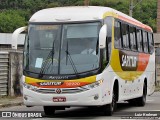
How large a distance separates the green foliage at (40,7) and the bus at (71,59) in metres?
69.4

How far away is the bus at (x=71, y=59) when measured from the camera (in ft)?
47.9

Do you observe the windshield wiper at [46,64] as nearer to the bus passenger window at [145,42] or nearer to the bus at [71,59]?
the bus at [71,59]

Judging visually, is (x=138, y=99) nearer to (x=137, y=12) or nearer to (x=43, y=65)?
(x=43, y=65)

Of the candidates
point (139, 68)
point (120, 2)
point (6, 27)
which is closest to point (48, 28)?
point (139, 68)

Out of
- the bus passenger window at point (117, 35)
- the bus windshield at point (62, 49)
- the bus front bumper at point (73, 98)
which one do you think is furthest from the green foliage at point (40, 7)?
the bus front bumper at point (73, 98)

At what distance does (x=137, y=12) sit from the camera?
105562 millimetres

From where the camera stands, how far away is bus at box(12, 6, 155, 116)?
47.9 feet

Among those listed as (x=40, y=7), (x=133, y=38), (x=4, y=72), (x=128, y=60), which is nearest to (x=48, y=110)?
(x=128, y=60)

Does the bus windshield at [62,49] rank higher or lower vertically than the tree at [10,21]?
lower

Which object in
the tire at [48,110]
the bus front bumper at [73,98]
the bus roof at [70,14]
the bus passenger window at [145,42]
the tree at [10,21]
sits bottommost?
the tire at [48,110]

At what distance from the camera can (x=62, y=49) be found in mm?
15117

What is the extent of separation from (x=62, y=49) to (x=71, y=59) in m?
0.42

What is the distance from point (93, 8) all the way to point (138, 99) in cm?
660

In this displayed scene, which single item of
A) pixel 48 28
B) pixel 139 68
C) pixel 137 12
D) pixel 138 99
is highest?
pixel 137 12
